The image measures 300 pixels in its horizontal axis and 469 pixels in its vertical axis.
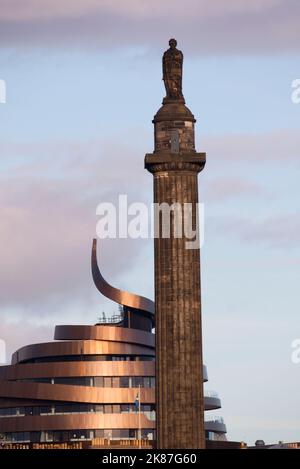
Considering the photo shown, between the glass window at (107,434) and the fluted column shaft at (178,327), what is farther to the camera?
the glass window at (107,434)

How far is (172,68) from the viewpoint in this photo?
392 feet

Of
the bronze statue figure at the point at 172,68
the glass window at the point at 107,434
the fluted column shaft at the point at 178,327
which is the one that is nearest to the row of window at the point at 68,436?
the glass window at the point at 107,434

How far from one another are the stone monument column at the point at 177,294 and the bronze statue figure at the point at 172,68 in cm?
10

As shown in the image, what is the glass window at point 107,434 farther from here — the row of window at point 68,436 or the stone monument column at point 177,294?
the stone monument column at point 177,294

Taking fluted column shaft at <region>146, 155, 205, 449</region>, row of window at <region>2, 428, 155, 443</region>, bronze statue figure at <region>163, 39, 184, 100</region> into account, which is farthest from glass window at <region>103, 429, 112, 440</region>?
bronze statue figure at <region>163, 39, 184, 100</region>

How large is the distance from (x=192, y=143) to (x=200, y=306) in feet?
41.4

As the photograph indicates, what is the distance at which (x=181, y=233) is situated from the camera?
11694 cm

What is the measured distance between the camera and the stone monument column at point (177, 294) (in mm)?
115250

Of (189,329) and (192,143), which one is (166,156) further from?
(189,329)

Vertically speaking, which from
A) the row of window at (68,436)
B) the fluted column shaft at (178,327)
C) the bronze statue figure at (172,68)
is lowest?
the fluted column shaft at (178,327)

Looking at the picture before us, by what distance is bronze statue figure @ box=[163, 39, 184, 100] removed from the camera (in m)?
119

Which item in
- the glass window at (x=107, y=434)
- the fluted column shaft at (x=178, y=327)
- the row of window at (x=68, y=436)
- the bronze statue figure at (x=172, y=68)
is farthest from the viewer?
the glass window at (x=107, y=434)

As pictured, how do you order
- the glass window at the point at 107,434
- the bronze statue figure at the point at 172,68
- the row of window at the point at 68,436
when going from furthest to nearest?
the glass window at the point at 107,434 < the row of window at the point at 68,436 < the bronze statue figure at the point at 172,68
